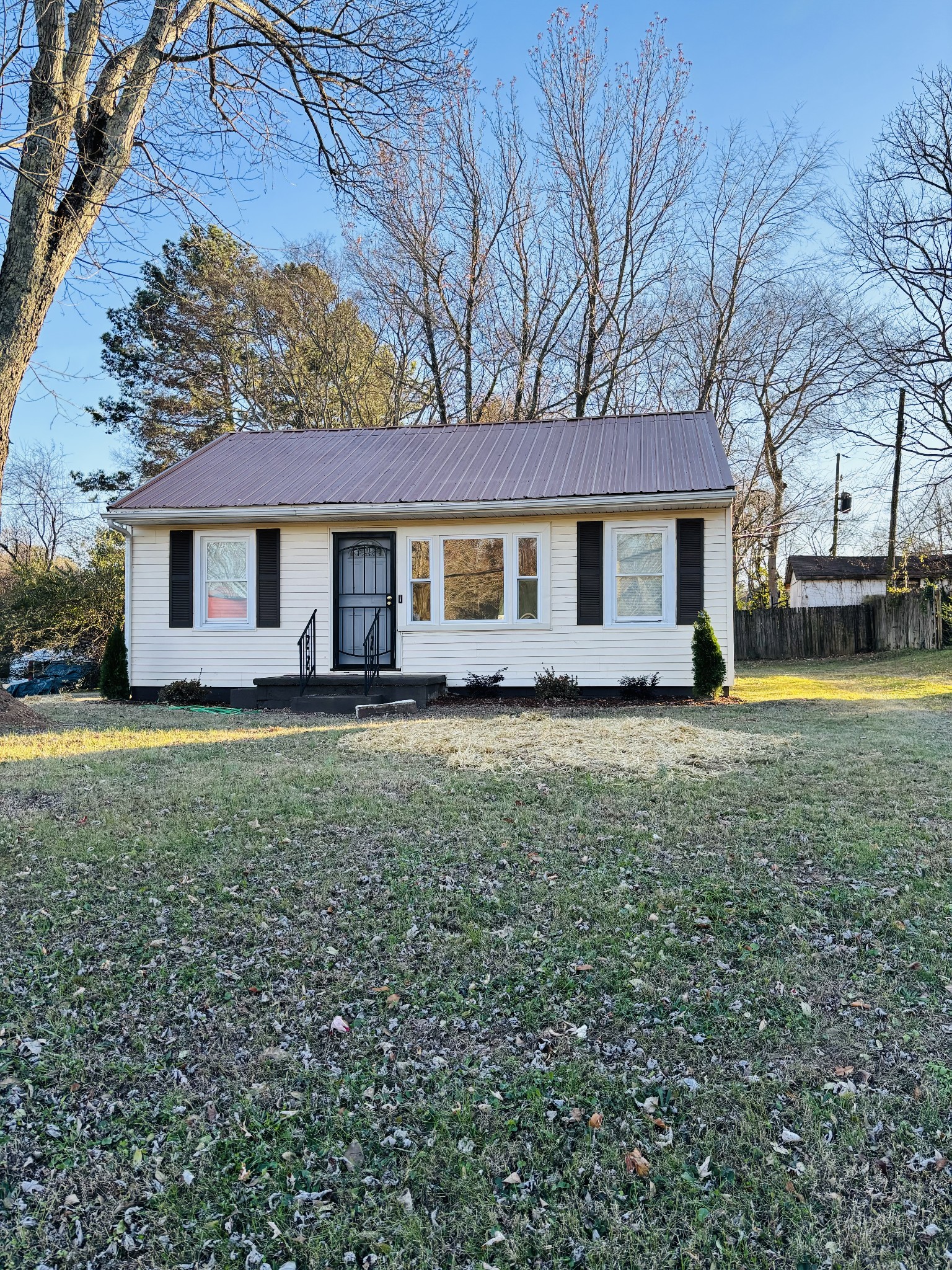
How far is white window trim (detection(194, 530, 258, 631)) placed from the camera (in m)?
11.5

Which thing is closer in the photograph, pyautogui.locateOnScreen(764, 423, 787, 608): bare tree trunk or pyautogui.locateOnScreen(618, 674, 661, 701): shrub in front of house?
pyautogui.locateOnScreen(618, 674, 661, 701): shrub in front of house

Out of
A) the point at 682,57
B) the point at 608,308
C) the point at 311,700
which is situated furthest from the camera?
the point at 608,308

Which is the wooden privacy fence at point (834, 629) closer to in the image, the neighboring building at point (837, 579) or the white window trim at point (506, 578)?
the neighboring building at point (837, 579)

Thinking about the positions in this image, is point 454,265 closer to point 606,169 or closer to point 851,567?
point 606,169

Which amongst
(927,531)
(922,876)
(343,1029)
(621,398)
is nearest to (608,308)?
(621,398)

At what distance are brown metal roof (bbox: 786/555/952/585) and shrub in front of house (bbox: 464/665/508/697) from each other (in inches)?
726

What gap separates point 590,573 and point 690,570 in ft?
4.48

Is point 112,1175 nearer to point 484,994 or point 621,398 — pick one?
point 484,994

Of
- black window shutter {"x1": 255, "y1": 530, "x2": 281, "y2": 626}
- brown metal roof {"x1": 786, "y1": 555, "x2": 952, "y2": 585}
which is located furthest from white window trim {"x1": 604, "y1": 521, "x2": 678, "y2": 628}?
brown metal roof {"x1": 786, "y1": 555, "x2": 952, "y2": 585}

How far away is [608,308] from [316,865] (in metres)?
19.0

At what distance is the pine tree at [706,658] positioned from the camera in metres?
10.2

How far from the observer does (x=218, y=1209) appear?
78.8 inches

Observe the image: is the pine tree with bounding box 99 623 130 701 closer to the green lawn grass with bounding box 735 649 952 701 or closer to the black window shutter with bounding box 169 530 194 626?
the black window shutter with bounding box 169 530 194 626

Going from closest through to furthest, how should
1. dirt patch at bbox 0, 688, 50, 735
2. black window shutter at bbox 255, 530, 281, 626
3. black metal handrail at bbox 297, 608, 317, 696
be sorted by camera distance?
dirt patch at bbox 0, 688, 50, 735 < black metal handrail at bbox 297, 608, 317, 696 < black window shutter at bbox 255, 530, 281, 626
